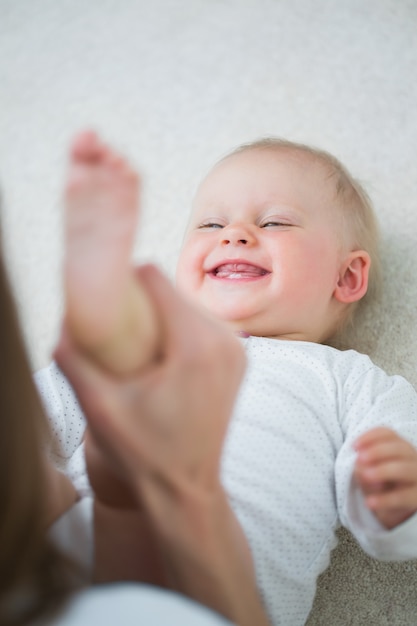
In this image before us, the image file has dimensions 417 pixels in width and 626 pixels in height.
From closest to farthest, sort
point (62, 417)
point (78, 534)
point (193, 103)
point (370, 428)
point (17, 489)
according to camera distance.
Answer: point (17, 489), point (78, 534), point (370, 428), point (62, 417), point (193, 103)

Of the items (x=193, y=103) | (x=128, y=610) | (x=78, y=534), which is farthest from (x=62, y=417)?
(x=193, y=103)

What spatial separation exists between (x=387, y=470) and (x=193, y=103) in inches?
39.2

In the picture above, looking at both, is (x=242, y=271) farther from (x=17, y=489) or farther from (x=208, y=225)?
(x=17, y=489)

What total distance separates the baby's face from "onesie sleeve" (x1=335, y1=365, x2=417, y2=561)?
0.50ft

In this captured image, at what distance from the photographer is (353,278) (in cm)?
114

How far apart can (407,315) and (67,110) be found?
3.01 ft

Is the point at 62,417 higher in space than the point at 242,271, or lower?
lower

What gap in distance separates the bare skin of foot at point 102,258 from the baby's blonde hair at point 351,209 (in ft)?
2.06

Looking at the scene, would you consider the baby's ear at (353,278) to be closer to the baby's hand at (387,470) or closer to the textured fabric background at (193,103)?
the textured fabric background at (193,103)

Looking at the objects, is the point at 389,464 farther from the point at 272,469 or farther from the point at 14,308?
the point at 14,308

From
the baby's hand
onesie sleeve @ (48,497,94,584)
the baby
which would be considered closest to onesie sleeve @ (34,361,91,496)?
the baby

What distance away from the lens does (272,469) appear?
0.86 metres

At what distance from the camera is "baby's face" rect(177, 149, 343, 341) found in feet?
3.40

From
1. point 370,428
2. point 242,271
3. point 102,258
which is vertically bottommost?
point 370,428
